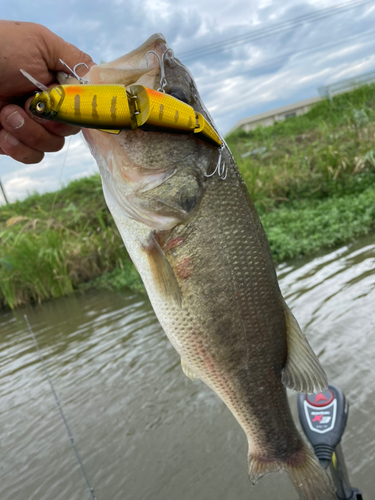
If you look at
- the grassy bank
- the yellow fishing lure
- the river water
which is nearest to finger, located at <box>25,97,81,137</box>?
the yellow fishing lure

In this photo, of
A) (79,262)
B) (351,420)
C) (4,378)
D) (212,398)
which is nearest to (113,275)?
(79,262)

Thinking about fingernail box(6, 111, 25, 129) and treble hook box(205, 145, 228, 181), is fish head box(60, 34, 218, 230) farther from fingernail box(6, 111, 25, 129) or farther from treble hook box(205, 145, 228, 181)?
fingernail box(6, 111, 25, 129)

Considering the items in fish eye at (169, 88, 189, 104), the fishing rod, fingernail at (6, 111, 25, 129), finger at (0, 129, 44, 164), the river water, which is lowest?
the river water

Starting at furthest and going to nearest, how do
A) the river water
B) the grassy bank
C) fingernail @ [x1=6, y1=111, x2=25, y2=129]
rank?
the grassy bank, the river water, fingernail @ [x1=6, y1=111, x2=25, y2=129]

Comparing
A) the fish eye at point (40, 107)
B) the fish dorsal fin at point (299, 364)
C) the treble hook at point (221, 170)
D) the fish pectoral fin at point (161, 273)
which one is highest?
the fish eye at point (40, 107)

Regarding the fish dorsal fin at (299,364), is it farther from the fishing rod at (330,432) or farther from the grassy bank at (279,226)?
the grassy bank at (279,226)

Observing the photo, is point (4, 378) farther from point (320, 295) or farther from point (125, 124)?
point (125, 124)

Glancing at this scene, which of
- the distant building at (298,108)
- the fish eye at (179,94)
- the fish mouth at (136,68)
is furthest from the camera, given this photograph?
the distant building at (298,108)

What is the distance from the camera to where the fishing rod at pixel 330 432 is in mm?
1952

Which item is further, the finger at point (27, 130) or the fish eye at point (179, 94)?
the finger at point (27, 130)

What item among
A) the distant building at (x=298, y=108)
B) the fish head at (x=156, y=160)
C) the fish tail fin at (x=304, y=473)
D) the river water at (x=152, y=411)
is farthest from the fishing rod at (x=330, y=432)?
the distant building at (x=298, y=108)

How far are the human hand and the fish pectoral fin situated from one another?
2.17 ft

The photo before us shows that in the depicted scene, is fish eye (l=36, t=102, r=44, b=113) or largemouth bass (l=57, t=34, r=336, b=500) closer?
fish eye (l=36, t=102, r=44, b=113)

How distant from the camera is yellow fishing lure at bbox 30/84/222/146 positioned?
992mm
